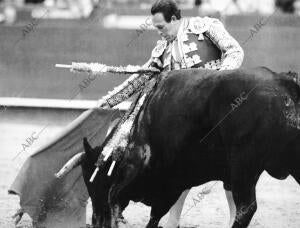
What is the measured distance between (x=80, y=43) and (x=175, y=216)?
4.62m

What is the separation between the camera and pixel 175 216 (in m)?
4.48

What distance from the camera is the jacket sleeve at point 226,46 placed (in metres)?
3.85

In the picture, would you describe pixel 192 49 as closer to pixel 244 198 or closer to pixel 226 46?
pixel 226 46

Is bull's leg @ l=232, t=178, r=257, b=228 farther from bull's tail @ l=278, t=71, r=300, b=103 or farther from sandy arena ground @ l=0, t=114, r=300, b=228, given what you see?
sandy arena ground @ l=0, t=114, r=300, b=228

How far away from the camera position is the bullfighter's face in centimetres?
398

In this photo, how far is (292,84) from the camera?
334 cm

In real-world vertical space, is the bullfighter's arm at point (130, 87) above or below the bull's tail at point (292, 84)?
below

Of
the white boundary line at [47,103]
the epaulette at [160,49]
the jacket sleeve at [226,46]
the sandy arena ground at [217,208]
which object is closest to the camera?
the jacket sleeve at [226,46]

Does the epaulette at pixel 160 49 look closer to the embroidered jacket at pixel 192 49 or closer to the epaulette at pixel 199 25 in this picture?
the embroidered jacket at pixel 192 49

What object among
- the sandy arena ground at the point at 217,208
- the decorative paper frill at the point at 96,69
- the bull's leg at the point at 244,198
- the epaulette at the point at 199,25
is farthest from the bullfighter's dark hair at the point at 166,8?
the sandy arena ground at the point at 217,208

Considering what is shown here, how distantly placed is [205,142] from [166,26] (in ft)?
2.60

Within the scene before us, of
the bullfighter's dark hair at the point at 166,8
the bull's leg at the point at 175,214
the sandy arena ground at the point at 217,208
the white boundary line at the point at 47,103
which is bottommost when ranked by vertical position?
the white boundary line at the point at 47,103

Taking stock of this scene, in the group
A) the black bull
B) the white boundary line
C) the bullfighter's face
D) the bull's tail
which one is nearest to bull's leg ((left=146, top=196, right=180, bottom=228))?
the black bull

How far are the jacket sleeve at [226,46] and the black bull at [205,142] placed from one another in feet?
0.96
